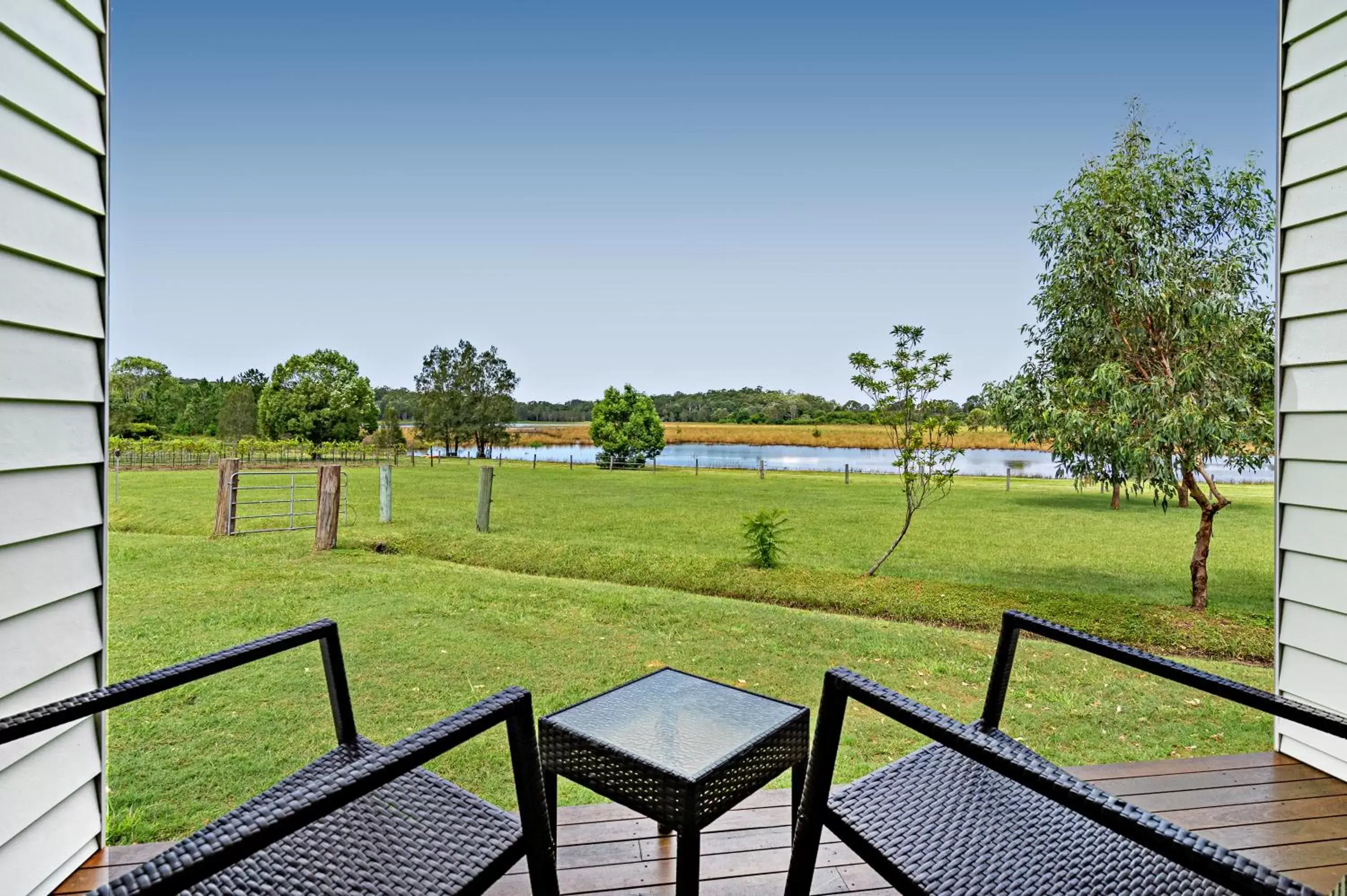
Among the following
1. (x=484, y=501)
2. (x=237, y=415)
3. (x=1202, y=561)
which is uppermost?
(x=237, y=415)

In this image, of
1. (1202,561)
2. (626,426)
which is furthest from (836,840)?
(626,426)

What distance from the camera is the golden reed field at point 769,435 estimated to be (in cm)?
639

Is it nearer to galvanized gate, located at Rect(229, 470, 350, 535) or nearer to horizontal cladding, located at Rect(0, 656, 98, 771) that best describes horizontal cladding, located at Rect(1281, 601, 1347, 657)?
horizontal cladding, located at Rect(0, 656, 98, 771)

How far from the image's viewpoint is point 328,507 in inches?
218

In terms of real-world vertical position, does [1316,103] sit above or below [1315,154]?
above

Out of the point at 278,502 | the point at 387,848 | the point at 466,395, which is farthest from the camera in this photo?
the point at 466,395

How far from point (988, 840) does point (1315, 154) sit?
1.81 m

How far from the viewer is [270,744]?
7.40 ft

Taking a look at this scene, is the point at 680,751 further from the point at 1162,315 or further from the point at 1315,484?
the point at 1162,315

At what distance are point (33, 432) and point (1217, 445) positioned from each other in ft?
19.8

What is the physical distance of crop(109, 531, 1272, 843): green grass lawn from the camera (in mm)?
2180

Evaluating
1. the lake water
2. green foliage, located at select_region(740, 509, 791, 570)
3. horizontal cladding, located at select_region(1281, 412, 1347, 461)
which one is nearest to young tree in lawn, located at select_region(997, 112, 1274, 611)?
the lake water

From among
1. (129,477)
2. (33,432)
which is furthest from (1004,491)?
(129,477)

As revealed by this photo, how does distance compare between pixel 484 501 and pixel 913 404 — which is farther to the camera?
pixel 484 501
